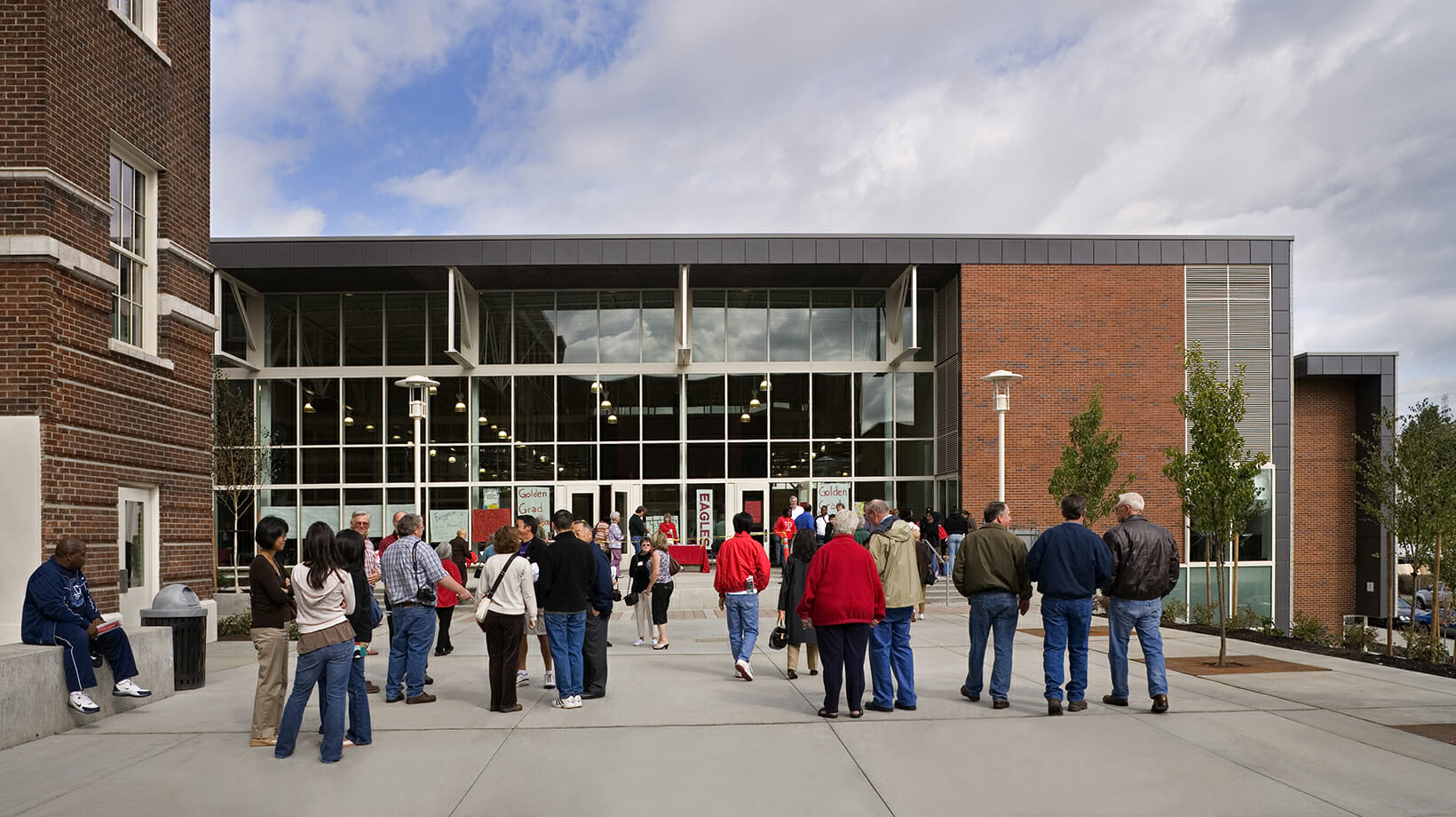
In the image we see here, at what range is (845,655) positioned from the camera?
27.8 feet

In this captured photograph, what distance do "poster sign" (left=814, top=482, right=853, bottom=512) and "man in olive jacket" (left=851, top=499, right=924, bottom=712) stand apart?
20.4 metres

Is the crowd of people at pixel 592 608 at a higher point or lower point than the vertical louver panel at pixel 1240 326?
lower

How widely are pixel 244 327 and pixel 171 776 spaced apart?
25.6 metres

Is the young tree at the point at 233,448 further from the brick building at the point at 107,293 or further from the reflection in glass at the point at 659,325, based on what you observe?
the reflection in glass at the point at 659,325

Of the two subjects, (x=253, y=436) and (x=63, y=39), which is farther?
(x=253, y=436)

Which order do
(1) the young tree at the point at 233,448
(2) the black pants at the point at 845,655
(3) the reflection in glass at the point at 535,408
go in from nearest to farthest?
(2) the black pants at the point at 845,655 → (1) the young tree at the point at 233,448 → (3) the reflection in glass at the point at 535,408

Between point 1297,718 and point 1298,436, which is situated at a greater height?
point 1298,436

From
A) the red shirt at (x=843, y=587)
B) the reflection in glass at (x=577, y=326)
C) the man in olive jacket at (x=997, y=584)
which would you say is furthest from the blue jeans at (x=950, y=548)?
the red shirt at (x=843, y=587)

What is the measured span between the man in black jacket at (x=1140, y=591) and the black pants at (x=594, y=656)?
4807 millimetres

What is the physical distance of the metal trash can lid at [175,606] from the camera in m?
10.4

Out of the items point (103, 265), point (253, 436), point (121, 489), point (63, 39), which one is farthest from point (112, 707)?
point (253, 436)

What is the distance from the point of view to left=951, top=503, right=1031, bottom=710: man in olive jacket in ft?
29.1

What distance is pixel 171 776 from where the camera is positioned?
6.85 m

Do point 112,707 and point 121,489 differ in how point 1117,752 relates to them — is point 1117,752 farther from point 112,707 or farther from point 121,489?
point 121,489
